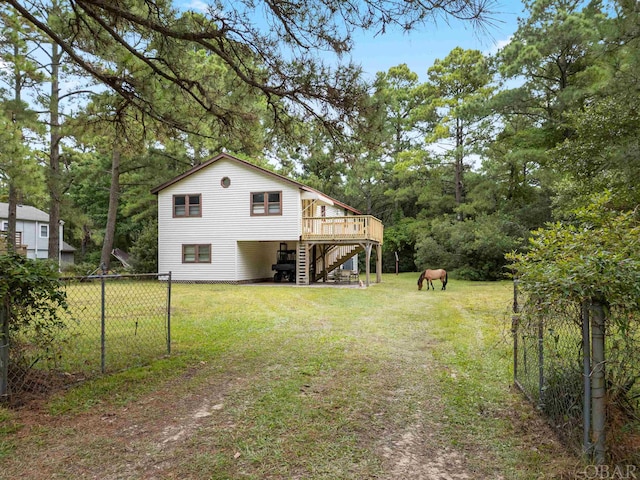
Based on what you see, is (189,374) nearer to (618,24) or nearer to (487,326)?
(487,326)

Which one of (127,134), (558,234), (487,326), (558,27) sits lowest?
(487,326)

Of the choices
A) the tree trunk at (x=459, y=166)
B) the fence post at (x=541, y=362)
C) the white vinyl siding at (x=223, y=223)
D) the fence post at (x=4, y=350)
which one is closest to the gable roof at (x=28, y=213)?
the white vinyl siding at (x=223, y=223)

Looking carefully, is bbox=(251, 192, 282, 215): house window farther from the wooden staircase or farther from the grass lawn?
the grass lawn

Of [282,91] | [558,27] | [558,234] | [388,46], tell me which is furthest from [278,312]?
[558,27]

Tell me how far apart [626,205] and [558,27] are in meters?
13.0

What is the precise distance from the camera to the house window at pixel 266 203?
62.3 feet

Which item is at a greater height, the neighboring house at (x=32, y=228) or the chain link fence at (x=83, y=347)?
the neighboring house at (x=32, y=228)

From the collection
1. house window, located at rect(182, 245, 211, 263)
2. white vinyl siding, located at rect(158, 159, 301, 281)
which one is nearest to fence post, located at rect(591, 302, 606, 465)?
white vinyl siding, located at rect(158, 159, 301, 281)

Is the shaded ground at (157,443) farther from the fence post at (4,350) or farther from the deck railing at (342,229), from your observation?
the deck railing at (342,229)

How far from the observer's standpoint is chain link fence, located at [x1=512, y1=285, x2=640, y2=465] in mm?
2605

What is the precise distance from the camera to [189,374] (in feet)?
16.3

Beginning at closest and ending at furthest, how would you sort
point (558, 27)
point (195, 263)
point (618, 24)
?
point (618, 24)
point (558, 27)
point (195, 263)

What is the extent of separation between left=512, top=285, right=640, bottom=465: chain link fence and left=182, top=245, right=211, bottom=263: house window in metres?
18.1

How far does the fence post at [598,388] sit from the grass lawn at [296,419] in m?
0.20
